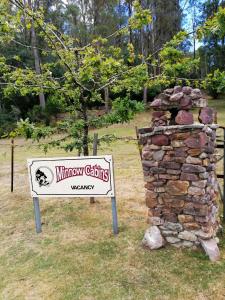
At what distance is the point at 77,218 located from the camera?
4793mm

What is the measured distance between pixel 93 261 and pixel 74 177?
1090mm

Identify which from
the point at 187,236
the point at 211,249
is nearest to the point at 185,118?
the point at 187,236

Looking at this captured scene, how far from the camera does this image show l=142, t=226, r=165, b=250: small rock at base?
11.8 feet

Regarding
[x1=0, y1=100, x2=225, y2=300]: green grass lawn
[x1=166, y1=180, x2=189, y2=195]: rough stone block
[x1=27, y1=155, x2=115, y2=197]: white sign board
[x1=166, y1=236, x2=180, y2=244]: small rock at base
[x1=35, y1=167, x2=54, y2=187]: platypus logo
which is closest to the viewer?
[x1=0, y1=100, x2=225, y2=300]: green grass lawn

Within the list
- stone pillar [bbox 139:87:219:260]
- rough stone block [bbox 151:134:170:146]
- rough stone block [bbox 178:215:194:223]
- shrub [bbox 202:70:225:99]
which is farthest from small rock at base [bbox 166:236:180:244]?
shrub [bbox 202:70:225:99]

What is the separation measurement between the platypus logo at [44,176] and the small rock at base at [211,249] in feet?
6.89

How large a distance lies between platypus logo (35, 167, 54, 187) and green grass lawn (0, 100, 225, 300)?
756 millimetres

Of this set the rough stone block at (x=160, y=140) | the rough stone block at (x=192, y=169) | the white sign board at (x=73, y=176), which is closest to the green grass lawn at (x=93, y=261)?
the white sign board at (x=73, y=176)

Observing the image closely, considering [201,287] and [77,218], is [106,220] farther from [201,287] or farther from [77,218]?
[201,287]

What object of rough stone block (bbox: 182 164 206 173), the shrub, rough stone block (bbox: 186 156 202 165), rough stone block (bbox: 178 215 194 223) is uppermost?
the shrub

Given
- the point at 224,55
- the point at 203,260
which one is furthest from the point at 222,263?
the point at 224,55

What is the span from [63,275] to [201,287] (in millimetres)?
1436

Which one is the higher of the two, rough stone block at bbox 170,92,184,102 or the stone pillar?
rough stone block at bbox 170,92,184,102

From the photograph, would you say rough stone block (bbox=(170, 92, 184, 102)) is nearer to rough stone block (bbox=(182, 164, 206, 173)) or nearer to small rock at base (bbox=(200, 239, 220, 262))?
rough stone block (bbox=(182, 164, 206, 173))
